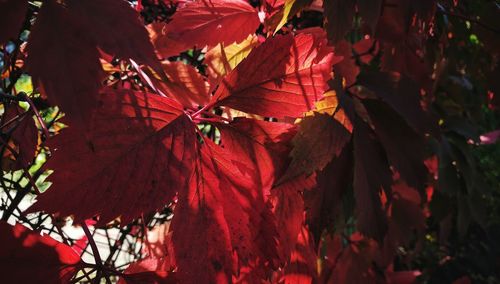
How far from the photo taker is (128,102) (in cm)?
41

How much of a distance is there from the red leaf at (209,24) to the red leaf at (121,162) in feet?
0.62

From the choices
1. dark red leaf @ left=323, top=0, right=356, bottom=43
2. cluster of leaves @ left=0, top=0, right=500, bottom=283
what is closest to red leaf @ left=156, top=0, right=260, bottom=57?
cluster of leaves @ left=0, top=0, right=500, bottom=283

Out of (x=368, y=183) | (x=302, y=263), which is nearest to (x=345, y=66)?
(x=368, y=183)

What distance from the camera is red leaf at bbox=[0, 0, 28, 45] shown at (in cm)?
34

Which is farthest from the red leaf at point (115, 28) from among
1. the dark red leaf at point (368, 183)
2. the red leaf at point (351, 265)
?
the red leaf at point (351, 265)

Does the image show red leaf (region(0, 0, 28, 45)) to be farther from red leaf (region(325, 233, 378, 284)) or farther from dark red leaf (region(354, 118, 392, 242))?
red leaf (region(325, 233, 378, 284))

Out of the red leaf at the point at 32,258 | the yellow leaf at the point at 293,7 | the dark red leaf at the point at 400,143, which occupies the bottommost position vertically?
the dark red leaf at the point at 400,143

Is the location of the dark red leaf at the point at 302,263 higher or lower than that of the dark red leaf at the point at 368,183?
lower

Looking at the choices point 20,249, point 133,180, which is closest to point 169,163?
point 133,180

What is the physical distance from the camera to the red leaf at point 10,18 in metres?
0.34

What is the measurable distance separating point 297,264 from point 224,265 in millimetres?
174

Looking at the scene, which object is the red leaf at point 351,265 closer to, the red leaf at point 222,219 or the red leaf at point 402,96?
the red leaf at point 402,96

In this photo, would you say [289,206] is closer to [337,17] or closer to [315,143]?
[315,143]

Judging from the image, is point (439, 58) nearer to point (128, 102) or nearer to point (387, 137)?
point (387, 137)
